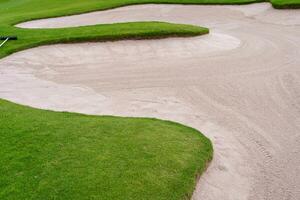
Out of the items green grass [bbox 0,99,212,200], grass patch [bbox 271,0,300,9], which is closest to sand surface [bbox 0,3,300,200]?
green grass [bbox 0,99,212,200]

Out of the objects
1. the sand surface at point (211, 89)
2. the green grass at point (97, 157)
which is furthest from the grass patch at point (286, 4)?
the green grass at point (97, 157)

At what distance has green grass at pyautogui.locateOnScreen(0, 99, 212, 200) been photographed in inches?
297

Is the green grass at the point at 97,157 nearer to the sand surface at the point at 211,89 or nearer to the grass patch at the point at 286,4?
the sand surface at the point at 211,89

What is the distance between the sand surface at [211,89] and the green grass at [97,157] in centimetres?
59

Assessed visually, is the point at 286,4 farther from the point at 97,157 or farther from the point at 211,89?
the point at 97,157

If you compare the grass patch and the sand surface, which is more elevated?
the grass patch

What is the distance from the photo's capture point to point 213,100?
1219 cm

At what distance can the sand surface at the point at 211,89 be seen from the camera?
8773 millimetres

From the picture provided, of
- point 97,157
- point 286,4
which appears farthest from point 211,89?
point 286,4

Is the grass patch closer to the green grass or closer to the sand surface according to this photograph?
the sand surface

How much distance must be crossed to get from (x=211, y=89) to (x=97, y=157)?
550cm

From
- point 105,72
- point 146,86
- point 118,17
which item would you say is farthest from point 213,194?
point 118,17

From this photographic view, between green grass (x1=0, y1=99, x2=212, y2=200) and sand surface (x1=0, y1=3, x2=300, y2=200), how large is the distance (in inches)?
23.1

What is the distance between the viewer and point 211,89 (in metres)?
13.0
